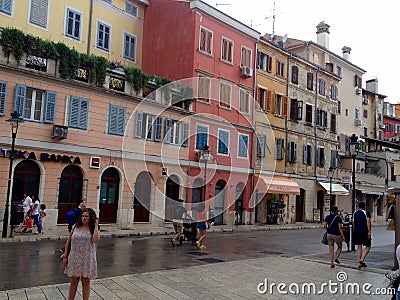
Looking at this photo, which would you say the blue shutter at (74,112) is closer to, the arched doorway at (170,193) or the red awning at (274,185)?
the arched doorway at (170,193)

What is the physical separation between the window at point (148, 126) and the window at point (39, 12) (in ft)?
22.1

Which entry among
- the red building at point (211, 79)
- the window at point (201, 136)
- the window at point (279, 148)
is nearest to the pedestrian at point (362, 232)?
the red building at point (211, 79)

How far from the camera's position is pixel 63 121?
20.0 metres

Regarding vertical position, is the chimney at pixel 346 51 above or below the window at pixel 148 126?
above

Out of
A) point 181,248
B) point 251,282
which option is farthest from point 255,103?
point 251,282

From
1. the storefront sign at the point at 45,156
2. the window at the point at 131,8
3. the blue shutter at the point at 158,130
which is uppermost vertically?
the window at the point at 131,8

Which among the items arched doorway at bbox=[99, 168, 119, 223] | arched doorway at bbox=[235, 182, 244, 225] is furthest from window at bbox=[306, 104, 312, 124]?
arched doorway at bbox=[99, 168, 119, 223]

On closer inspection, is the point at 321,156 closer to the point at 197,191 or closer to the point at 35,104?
the point at 197,191

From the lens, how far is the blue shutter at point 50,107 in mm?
19281

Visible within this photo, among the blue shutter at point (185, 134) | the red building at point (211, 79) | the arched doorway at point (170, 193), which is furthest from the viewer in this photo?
the red building at point (211, 79)

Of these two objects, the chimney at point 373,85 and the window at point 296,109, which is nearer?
the window at point 296,109

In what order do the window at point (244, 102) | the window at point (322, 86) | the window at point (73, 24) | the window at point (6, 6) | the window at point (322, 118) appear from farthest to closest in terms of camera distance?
the window at point (322, 86)
the window at point (322, 118)
the window at point (244, 102)
the window at point (73, 24)
the window at point (6, 6)

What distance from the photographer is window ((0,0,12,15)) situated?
20047 millimetres

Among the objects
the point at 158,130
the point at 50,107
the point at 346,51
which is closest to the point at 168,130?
the point at 158,130
